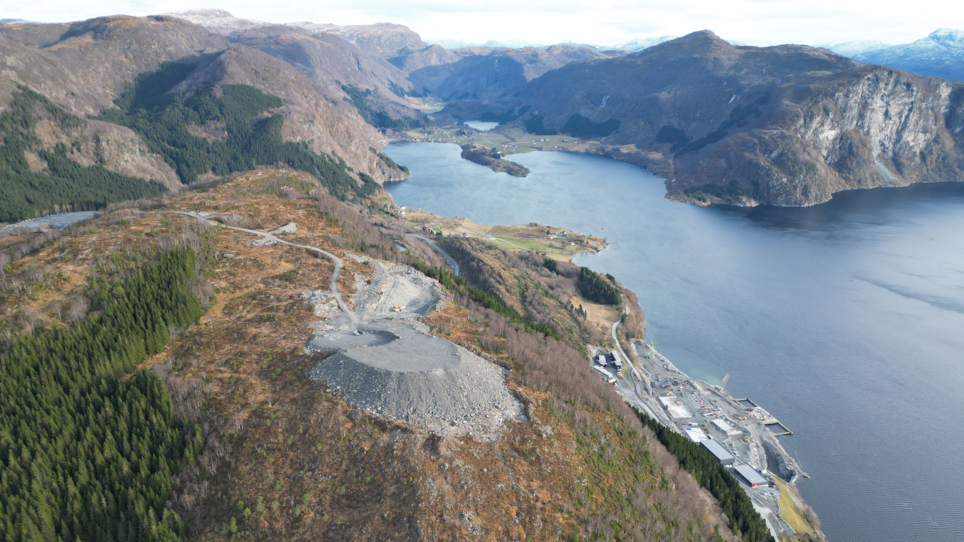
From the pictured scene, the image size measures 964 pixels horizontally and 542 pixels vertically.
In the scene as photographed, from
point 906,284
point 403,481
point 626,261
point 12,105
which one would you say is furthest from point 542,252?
point 12,105

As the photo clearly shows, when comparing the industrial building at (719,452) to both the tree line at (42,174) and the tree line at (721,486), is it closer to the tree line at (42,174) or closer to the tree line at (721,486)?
the tree line at (721,486)

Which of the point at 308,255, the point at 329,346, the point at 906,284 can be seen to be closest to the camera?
the point at 329,346

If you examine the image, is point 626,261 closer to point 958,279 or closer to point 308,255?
point 958,279

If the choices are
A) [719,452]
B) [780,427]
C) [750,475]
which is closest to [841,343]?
[780,427]

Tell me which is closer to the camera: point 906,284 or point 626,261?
point 906,284

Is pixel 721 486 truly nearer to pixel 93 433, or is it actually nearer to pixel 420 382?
pixel 420 382

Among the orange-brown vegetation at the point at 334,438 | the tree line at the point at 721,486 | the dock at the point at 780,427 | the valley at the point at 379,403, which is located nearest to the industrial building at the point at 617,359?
the valley at the point at 379,403
